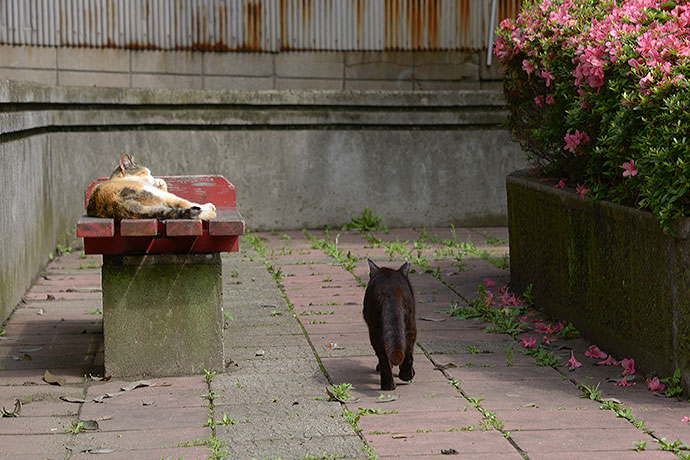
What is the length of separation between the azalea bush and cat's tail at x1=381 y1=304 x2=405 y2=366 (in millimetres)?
1399

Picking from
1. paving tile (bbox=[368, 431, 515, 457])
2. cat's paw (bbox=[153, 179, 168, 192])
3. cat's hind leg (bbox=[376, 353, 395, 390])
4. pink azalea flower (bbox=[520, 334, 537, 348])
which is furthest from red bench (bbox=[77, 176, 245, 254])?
pink azalea flower (bbox=[520, 334, 537, 348])

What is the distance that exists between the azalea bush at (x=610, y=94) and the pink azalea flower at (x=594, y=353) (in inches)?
34.8

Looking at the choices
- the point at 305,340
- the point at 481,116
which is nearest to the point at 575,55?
the point at 305,340

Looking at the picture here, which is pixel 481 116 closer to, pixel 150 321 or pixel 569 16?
pixel 569 16

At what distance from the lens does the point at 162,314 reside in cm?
530

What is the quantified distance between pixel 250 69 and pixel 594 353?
269 inches

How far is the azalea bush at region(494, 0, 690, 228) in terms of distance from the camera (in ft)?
15.8

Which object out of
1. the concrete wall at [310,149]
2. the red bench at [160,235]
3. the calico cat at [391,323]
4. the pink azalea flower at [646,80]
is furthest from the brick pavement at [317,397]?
the concrete wall at [310,149]

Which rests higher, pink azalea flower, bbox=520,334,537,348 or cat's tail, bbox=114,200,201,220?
cat's tail, bbox=114,200,201,220

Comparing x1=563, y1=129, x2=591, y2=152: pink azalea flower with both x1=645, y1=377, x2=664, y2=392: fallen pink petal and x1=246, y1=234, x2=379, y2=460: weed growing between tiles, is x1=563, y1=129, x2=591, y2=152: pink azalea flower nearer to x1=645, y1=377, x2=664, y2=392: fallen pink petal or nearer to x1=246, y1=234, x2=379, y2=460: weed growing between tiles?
x1=645, y1=377, x2=664, y2=392: fallen pink petal

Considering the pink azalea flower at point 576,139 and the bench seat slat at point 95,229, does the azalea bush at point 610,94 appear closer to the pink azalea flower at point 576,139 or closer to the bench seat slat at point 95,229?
the pink azalea flower at point 576,139

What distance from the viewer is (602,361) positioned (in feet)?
18.0

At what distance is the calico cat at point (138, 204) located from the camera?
16.9 ft

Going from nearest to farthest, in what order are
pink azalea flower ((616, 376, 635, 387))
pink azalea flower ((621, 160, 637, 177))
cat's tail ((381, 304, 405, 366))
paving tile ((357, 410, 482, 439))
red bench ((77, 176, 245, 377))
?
1. paving tile ((357, 410, 482, 439))
2. cat's tail ((381, 304, 405, 366))
3. pink azalea flower ((616, 376, 635, 387))
4. pink azalea flower ((621, 160, 637, 177))
5. red bench ((77, 176, 245, 377))
